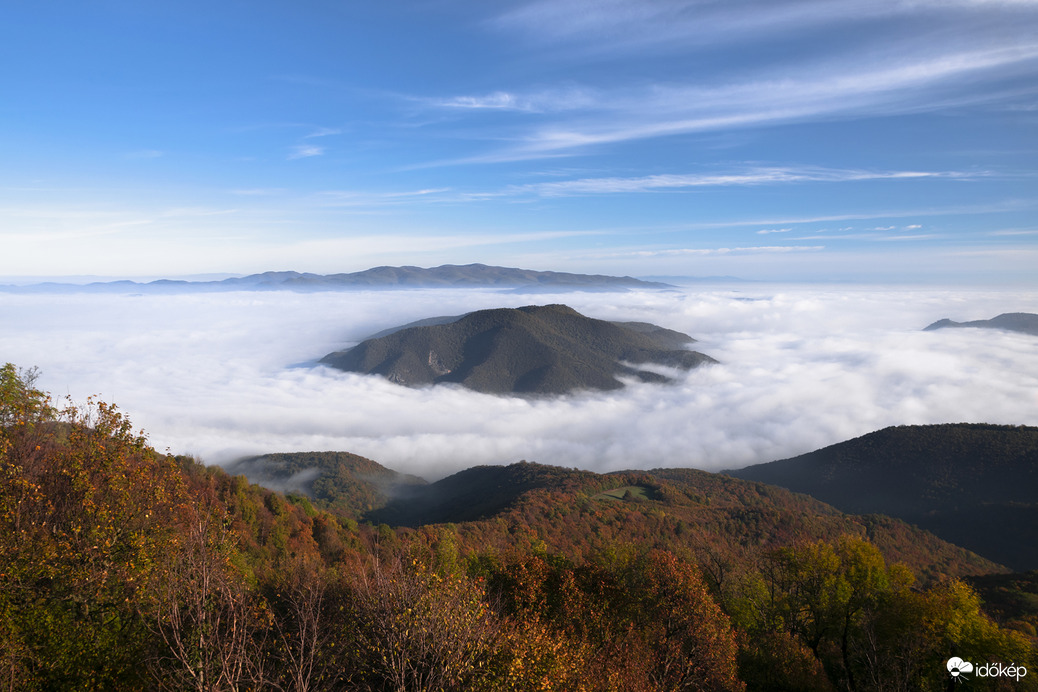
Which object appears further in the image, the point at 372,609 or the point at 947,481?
the point at 947,481

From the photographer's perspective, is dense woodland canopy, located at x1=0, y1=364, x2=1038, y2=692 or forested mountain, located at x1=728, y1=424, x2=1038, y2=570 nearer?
dense woodland canopy, located at x1=0, y1=364, x2=1038, y2=692

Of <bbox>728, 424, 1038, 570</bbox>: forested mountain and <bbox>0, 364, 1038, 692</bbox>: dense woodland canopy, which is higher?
<bbox>0, 364, 1038, 692</bbox>: dense woodland canopy

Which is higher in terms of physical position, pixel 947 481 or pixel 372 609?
pixel 372 609

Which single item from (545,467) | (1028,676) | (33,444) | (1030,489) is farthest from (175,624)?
(1030,489)

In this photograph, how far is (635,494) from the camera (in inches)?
4067

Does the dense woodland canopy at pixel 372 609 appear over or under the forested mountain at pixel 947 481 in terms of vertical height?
over

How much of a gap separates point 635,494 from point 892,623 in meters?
79.6

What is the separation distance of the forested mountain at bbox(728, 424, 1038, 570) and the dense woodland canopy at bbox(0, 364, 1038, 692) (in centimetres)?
8598

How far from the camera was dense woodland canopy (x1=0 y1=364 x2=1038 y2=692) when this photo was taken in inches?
482

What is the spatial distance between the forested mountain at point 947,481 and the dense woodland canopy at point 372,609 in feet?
282

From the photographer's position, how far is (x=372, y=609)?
500 inches

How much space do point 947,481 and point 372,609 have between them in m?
153

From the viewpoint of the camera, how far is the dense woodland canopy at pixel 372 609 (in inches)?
482

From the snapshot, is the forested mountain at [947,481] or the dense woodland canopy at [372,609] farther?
the forested mountain at [947,481]
